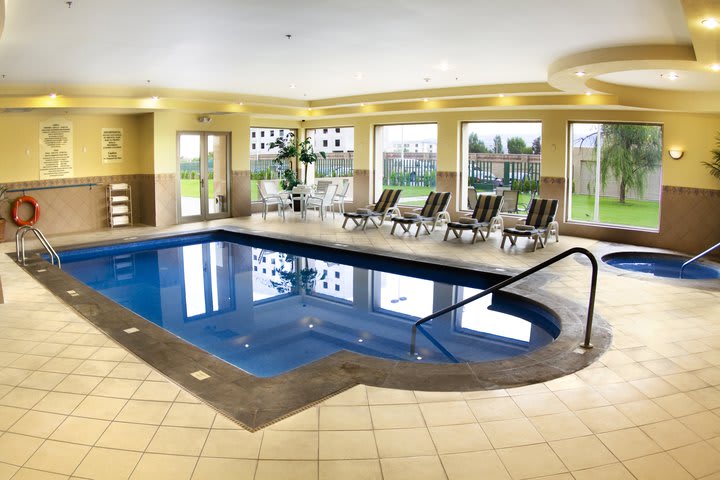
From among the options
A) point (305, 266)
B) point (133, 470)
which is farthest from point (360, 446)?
point (305, 266)

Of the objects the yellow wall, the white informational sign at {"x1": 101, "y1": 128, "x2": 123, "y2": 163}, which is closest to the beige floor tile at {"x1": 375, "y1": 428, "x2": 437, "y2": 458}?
the yellow wall

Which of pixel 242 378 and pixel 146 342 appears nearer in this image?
pixel 242 378

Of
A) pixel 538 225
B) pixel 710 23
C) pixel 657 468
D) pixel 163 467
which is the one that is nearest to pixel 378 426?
pixel 163 467

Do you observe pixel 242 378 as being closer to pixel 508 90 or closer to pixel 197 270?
pixel 197 270

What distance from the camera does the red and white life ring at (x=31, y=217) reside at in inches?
433

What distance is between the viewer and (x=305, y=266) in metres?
9.73

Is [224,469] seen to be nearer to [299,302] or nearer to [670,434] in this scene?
[670,434]

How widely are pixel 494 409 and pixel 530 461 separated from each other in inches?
25.8

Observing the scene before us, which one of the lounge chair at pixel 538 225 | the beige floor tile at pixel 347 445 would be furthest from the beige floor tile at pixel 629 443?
the lounge chair at pixel 538 225

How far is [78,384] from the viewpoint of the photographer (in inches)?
167

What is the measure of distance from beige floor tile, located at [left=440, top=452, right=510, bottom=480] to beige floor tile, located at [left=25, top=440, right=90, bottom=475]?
78.8 inches

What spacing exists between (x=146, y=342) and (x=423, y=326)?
3.02 meters

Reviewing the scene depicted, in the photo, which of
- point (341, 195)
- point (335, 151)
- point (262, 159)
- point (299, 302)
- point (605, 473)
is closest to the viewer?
point (605, 473)

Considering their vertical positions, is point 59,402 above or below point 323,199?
below
